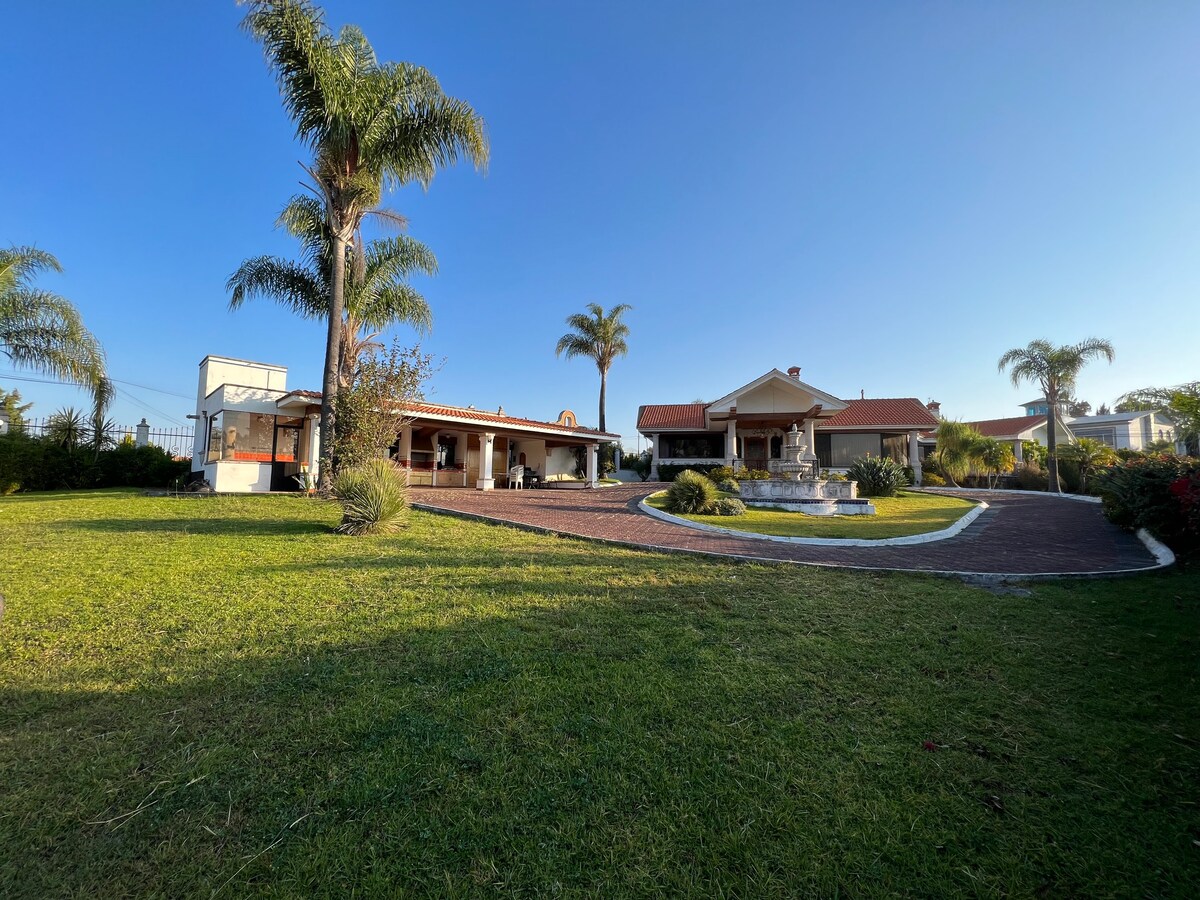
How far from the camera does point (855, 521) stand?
12203mm

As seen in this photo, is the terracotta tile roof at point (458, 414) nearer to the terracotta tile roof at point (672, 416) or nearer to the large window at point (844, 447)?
the terracotta tile roof at point (672, 416)

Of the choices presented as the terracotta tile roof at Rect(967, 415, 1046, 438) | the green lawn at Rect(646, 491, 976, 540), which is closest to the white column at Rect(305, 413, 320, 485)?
the green lawn at Rect(646, 491, 976, 540)

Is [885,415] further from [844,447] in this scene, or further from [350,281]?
[350,281]

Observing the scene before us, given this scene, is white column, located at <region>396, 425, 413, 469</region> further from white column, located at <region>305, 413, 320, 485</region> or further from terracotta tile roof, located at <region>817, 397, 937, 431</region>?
terracotta tile roof, located at <region>817, 397, 937, 431</region>

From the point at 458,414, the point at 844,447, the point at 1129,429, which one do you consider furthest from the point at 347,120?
the point at 1129,429

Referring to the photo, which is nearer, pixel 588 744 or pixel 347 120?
pixel 588 744

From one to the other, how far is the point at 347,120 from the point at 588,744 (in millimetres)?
15264

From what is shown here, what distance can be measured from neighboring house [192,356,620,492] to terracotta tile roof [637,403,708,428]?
622 cm

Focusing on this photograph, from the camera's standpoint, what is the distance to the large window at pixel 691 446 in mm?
28578

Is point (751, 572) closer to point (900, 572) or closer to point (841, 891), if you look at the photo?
point (900, 572)

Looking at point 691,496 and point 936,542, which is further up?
point 691,496

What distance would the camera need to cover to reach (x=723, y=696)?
3068 mm

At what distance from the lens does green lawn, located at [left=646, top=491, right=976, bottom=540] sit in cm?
988

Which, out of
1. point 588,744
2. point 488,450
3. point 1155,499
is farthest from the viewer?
point 488,450
